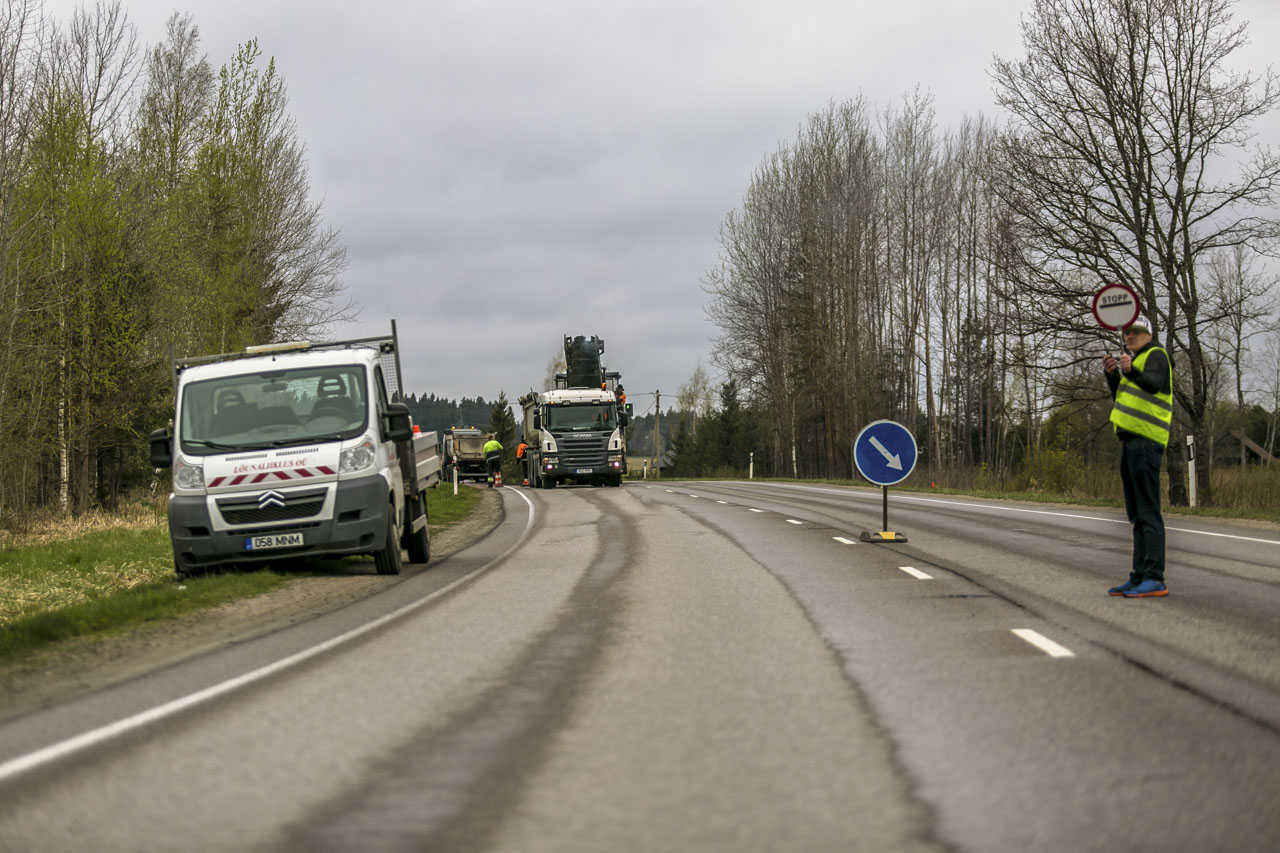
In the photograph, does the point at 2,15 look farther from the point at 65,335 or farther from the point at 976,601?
the point at 976,601

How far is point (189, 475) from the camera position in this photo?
1205 cm

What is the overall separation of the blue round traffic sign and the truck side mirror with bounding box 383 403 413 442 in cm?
552

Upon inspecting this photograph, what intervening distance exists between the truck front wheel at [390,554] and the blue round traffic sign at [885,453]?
5.70m

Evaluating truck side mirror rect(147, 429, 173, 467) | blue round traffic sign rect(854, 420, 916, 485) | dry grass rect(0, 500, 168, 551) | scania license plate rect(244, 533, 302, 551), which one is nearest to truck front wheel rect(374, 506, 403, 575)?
scania license plate rect(244, 533, 302, 551)

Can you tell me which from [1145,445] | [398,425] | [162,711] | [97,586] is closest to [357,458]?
[398,425]

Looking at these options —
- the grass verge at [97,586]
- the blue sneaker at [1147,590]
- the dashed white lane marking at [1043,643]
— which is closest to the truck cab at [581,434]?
the grass verge at [97,586]

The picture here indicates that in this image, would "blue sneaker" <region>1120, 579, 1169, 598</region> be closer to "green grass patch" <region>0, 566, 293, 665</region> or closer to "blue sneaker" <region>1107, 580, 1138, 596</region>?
"blue sneaker" <region>1107, 580, 1138, 596</region>

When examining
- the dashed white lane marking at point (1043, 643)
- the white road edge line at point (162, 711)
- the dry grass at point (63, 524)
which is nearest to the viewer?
the white road edge line at point (162, 711)

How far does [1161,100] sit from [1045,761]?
87.7 feet

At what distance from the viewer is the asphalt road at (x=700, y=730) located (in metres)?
3.75

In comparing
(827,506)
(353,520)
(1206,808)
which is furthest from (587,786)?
(827,506)

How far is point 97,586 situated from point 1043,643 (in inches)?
402

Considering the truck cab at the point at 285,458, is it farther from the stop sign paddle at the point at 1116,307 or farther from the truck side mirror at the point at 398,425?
the stop sign paddle at the point at 1116,307

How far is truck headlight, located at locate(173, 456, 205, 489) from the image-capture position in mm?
11977
